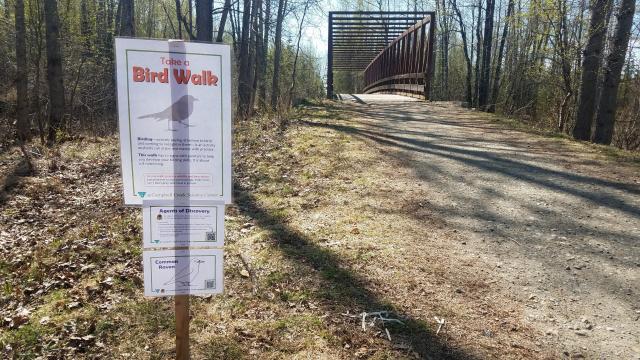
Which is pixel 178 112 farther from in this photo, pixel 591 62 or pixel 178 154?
pixel 591 62

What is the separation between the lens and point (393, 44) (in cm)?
2055

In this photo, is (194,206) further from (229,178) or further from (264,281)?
(264,281)

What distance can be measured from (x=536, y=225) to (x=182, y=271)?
3.48 meters

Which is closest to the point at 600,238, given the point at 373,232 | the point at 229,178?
the point at 373,232

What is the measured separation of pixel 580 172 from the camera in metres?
5.69

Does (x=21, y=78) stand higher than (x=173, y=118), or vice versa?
(x=21, y=78)

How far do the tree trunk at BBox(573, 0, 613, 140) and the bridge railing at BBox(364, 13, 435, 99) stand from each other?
19.6 ft

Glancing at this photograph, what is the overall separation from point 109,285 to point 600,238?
4.46 metres

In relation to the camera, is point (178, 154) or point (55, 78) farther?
point (55, 78)

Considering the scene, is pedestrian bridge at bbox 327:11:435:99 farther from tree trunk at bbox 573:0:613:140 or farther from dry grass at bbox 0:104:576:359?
dry grass at bbox 0:104:576:359

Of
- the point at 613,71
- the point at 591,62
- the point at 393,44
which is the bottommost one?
the point at 613,71

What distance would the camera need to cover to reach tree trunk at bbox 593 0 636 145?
790 centimetres

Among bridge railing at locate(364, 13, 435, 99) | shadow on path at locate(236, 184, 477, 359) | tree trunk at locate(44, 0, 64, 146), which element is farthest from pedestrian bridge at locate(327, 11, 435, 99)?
shadow on path at locate(236, 184, 477, 359)

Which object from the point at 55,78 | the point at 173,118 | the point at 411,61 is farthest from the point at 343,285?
the point at 411,61
